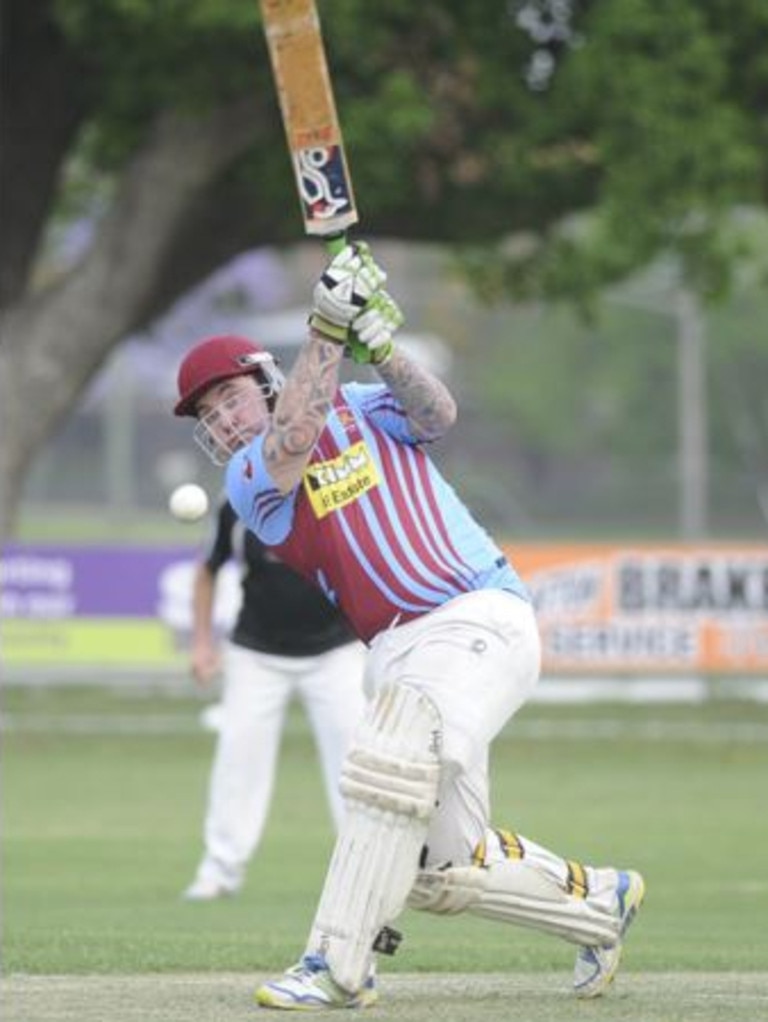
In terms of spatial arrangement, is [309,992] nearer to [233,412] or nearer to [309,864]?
[233,412]

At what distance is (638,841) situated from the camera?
18750 millimetres

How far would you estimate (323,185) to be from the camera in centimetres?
884

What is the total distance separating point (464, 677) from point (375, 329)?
1033 mm

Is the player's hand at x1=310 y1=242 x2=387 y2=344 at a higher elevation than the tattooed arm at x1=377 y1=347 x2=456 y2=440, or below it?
higher

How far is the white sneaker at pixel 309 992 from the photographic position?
8656 millimetres

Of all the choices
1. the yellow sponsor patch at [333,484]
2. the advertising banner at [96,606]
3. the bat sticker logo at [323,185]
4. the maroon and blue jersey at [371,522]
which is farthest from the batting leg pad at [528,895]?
the advertising banner at [96,606]

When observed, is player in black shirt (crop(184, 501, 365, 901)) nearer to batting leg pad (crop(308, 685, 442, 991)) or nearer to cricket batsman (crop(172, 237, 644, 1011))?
cricket batsman (crop(172, 237, 644, 1011))

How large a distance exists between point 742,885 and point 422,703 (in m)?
7.70

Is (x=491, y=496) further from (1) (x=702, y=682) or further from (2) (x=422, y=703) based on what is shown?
(2) (x=422, y=703)

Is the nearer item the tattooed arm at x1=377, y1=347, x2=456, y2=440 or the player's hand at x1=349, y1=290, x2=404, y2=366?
the player's hand at x1=349, y1=290, x2=404, y2=366

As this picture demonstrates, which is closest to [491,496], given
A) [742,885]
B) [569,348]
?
[569,348]

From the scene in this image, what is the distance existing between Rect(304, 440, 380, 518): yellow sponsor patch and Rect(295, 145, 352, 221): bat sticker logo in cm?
75

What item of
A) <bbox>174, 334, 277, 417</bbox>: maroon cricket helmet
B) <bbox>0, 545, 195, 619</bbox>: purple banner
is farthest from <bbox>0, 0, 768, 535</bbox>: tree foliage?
<bbox>174, 334, 277, 417</bbox>: maroon cricket helmet

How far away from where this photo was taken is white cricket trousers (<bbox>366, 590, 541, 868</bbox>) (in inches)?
338
